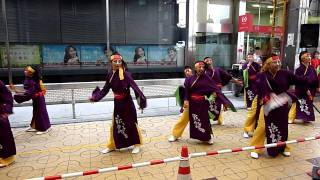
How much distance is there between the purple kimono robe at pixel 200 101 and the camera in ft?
14.3

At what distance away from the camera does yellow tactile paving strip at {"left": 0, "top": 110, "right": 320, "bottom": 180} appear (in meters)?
3.46

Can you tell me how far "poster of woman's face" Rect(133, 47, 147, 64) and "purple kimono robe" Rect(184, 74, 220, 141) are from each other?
5.43 meters

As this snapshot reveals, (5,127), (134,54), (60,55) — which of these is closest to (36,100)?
(5,127)

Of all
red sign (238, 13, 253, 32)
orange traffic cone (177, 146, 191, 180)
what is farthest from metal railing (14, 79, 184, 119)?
red sign (238, 13, 253, 32)

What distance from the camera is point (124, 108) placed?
4047 mm

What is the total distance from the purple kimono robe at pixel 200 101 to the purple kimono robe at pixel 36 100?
2.66 metres

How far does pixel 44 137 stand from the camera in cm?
486

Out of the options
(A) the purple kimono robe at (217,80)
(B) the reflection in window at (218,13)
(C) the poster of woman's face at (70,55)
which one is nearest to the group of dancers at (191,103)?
(A) the purple kimono robe at (217,80)

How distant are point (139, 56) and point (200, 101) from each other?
561cm

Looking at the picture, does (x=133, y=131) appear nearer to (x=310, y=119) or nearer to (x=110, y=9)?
(x=310, y=119)

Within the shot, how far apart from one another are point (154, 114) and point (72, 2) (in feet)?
16.3

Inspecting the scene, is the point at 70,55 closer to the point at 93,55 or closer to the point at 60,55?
the point at 60,55

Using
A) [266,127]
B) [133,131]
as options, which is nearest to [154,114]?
[133,131]

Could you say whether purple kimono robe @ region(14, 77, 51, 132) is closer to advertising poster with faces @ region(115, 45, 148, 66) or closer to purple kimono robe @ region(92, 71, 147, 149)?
purple kimono robe @ region(92, 71, 147, 149)
